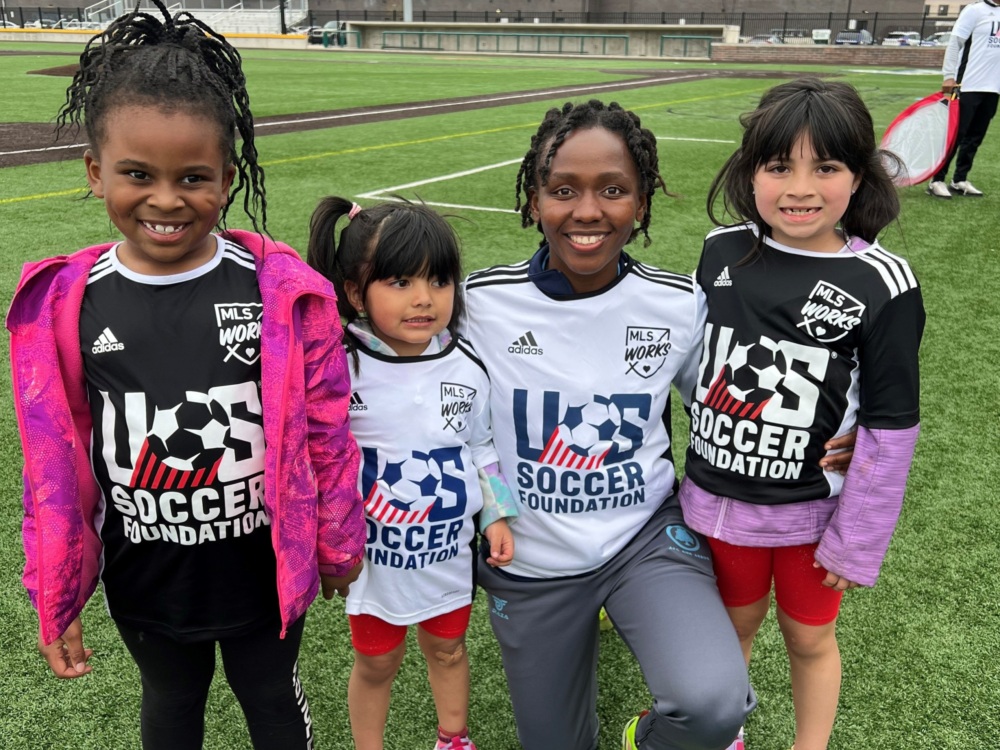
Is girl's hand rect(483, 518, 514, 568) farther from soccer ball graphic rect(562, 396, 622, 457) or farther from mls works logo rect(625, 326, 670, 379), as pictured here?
mls works logo rect(625, 326, 670, 379)

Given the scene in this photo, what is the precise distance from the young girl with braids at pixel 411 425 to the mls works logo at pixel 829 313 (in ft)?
2.45

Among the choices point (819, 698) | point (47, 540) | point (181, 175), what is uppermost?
point (181, 175)

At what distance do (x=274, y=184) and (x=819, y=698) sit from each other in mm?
7771

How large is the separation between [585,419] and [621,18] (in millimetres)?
65241

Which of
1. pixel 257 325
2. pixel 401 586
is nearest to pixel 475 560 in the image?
pixel 401 586

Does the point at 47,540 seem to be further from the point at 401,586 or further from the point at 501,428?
the point at 501,428

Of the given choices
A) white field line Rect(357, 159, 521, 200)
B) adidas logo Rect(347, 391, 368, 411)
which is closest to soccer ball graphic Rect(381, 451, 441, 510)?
adidas logo Rect(347, 391, 368, 411)

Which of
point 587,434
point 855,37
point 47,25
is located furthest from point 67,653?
point 47,25

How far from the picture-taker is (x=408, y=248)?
1890mm

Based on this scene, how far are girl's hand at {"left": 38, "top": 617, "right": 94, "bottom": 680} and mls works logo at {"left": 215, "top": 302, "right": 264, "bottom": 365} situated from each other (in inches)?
25.1

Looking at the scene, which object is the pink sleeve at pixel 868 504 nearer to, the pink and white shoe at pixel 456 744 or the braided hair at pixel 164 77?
the pink and white shoe at pixel 456 744

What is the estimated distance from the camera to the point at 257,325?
1629 mm

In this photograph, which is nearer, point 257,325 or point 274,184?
point 257,325

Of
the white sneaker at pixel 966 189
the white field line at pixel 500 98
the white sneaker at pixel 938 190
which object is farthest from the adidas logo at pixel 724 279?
the white field line at pixel 500 98
